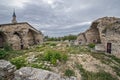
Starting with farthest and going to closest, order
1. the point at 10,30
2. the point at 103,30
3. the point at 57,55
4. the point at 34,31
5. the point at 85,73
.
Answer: the point at 34,31 < the point at 10,30 < the point at 103,30 < the point at 57,55 < the point at 85,73

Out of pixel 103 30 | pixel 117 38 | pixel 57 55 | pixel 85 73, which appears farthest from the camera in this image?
pixel 103 30

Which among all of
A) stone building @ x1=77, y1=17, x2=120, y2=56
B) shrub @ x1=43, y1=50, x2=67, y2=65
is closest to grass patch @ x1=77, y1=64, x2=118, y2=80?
shrub @ x1=43, y1=50, x2=67, y2=65

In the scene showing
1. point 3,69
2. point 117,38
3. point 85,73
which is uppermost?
point 117,38

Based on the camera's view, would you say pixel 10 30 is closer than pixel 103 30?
No

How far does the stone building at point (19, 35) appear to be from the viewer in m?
25.8

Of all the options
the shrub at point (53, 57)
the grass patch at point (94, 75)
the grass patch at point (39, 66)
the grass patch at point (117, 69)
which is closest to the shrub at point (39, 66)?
the grass patch at point (39, 66)

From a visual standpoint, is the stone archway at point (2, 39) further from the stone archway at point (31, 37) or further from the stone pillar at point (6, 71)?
the stone pillar at point (6, 71)

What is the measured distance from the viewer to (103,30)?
22.1m

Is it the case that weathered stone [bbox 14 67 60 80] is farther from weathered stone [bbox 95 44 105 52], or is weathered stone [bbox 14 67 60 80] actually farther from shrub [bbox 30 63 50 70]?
weathered stone [bbox 95 44 105 52]

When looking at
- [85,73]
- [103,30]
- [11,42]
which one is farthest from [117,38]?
[11,42]

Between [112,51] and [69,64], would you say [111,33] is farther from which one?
[69,64]

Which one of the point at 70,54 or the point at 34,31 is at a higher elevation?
the point at 34,31

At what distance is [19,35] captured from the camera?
27828 millimetres

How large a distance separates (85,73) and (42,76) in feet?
14.5
